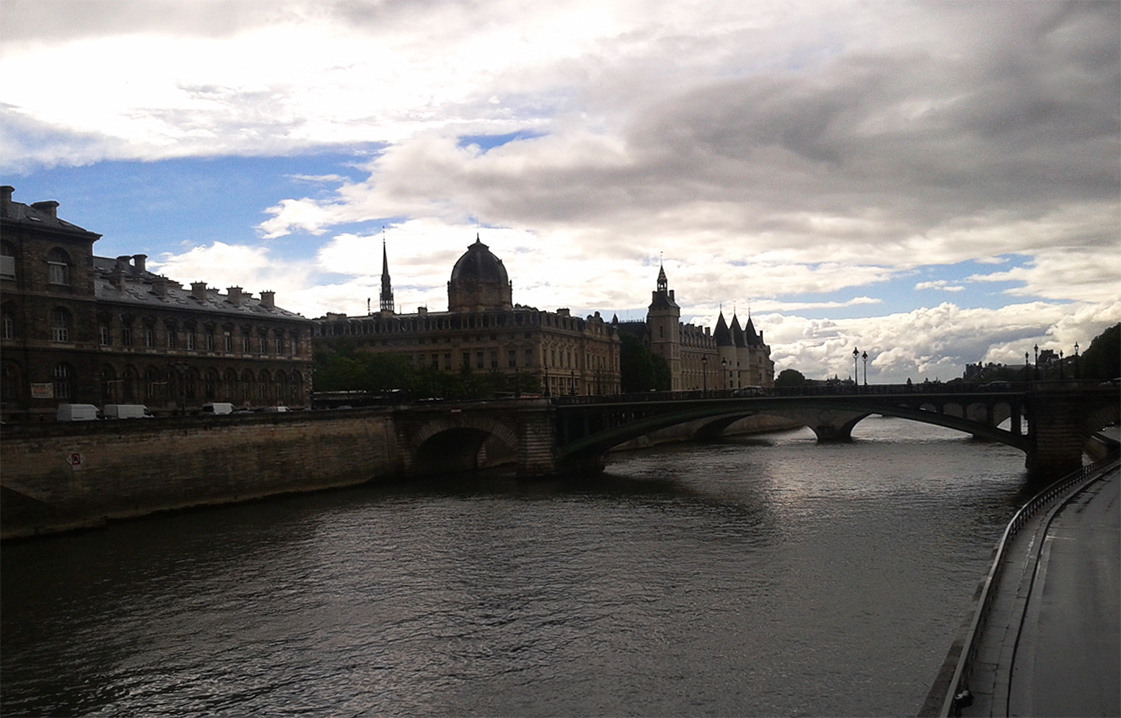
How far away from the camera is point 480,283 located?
4742 inches

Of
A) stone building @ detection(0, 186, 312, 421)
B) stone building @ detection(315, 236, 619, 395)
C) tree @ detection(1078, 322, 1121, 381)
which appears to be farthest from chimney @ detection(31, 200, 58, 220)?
tree @ detection(1078, 322, 1121, 381)

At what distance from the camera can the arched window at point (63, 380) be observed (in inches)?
2008

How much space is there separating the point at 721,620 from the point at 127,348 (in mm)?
44759

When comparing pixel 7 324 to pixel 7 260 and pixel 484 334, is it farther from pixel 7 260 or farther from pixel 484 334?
pixel 484 334

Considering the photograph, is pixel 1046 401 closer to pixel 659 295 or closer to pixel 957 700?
pixel 957 700

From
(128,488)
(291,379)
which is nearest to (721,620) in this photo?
(128,488)

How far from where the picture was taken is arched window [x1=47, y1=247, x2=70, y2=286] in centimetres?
4931

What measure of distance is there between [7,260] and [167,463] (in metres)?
12.7

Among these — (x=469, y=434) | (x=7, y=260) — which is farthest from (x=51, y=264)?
(x=469, y=434)

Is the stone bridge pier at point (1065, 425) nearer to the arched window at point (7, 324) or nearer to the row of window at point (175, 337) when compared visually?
the row of window at point (175, 337)

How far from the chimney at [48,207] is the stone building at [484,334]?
2439 inches

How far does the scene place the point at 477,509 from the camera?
4675cm

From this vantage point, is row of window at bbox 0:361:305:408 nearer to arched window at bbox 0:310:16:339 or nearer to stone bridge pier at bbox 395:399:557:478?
arched window at bbox 0:310:16:339

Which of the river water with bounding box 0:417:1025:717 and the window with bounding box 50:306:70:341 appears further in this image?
the window with bounding box 50:306:70:341
